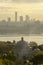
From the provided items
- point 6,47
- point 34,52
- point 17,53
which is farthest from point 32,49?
point 6,47

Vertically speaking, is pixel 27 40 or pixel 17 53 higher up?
pixel 27 40

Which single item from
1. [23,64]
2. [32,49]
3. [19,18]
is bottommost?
[23,64]

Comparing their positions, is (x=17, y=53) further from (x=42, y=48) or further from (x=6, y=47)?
(x=42, y=48)

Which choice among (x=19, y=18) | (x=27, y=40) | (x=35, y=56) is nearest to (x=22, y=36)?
(x=27, y=40)

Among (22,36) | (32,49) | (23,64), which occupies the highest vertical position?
(22,36)

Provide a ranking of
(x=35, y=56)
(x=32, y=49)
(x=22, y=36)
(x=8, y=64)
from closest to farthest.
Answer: (x=8, y=64)
(x=35, y=56)
(x=32, y=49)
(x=22, y=36)

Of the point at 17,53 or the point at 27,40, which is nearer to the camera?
the point at 17,53

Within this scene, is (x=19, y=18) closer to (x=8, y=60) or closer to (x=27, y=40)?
(x=27, y=40)

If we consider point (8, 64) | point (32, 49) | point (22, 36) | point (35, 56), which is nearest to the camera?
point (8, 64)

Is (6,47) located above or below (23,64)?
above
